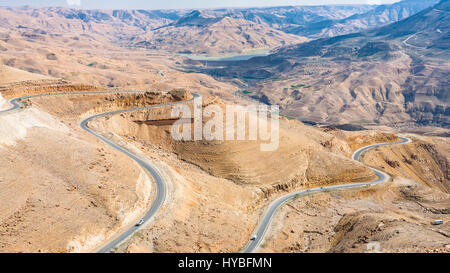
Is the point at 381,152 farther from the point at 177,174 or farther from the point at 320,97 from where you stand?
the point at 320,97

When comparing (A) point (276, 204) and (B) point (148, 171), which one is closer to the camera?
(B) point (148, 171)

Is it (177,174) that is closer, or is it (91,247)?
(91,247)

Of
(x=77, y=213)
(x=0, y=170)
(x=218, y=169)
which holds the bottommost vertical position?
(x=218, y=169)

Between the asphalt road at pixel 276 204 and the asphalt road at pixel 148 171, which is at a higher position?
the asphalt road at pixel 148 171

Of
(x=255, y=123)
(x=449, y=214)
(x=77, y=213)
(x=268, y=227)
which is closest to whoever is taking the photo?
(x=77, y=213)

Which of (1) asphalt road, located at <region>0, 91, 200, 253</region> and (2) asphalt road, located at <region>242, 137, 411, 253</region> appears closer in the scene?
(1) asphalt road, located at <region>0, 91, 200, 253</region>

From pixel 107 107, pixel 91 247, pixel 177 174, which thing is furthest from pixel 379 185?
pixel 107 107

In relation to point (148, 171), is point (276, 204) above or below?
below

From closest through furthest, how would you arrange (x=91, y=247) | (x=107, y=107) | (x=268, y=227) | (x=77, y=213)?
(x=91, y=247)
(x=77, y=213)
(x=268, y=227)
(x=107, y=107)

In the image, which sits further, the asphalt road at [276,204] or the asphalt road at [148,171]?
the asphalt road at [276,204]

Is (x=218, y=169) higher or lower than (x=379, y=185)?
higher

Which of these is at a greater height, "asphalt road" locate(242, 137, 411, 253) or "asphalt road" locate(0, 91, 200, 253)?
"asphalt road" locate(0, 91, 200, 253)
